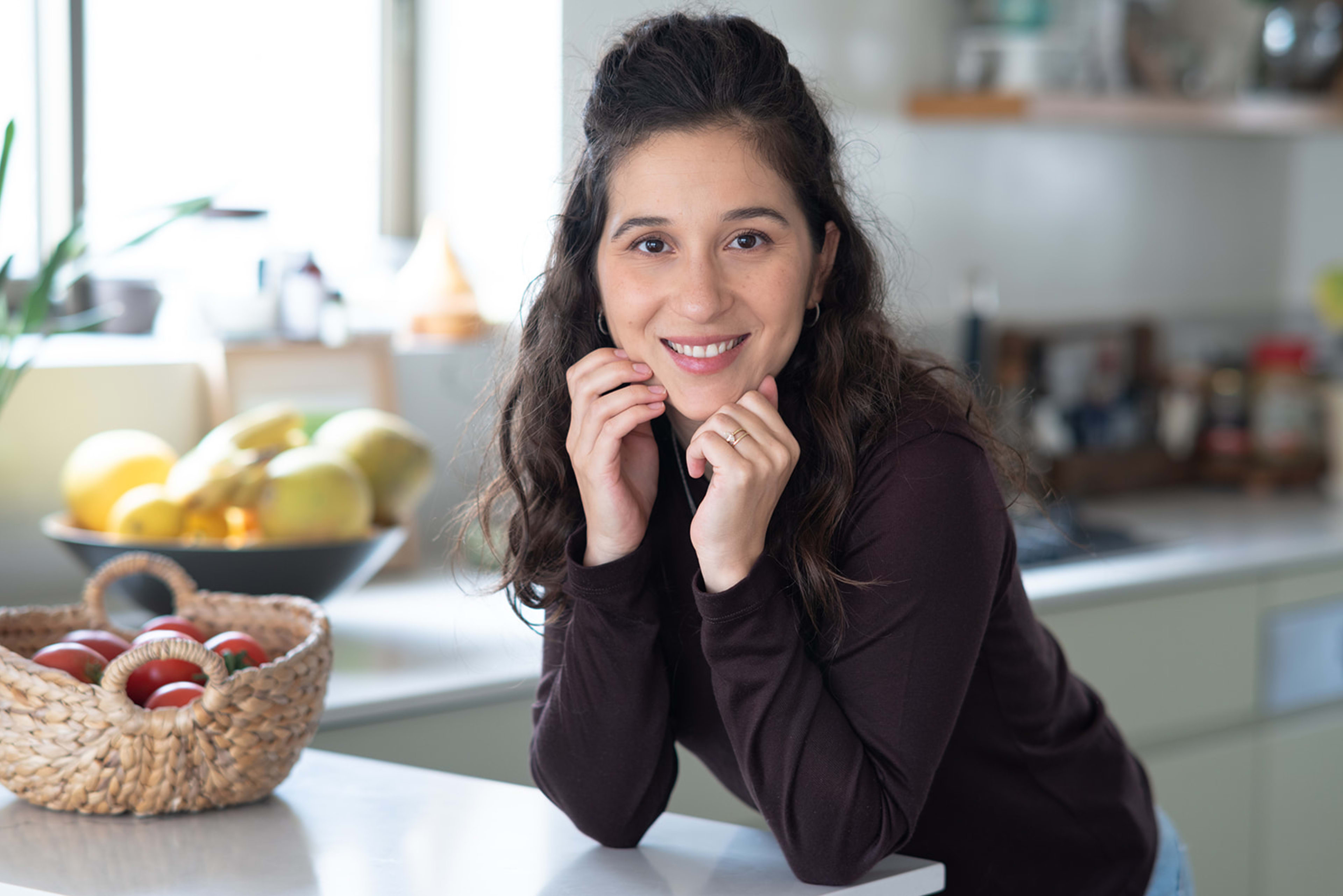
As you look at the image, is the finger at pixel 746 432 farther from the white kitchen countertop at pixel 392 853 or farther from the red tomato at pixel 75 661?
the red tomato at pixel 75 661

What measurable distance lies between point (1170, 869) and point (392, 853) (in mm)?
683

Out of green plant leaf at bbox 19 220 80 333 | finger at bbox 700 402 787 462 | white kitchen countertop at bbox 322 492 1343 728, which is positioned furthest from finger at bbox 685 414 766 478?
green plant leaf at bbox 19 220 80 333

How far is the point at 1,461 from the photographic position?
1922 millimetres

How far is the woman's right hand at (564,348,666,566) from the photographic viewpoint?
1.18 meters

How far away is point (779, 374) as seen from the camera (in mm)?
1264

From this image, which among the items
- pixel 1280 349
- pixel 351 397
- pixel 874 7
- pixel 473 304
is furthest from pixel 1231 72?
pixel 351 397

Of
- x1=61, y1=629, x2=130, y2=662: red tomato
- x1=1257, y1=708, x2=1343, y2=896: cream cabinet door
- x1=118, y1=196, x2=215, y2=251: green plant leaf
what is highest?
x1=118, y1=196, x2=215, y2=251: green plant leaf

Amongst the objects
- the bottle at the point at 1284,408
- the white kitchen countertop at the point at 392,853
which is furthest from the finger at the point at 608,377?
the bottle at the point at 1284,408

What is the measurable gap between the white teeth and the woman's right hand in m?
0.04

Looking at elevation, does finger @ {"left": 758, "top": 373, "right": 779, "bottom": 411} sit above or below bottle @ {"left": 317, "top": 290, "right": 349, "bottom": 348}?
above

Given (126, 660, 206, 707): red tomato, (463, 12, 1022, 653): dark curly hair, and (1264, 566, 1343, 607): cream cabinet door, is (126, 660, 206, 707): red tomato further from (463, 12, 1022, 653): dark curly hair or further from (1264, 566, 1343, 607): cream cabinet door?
(1264, 566, 1343, 607): cream cabinet door

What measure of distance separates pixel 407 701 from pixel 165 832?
395mm

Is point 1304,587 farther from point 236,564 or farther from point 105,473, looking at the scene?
point 105,473

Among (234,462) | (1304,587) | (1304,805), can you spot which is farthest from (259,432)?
(1304,805)
